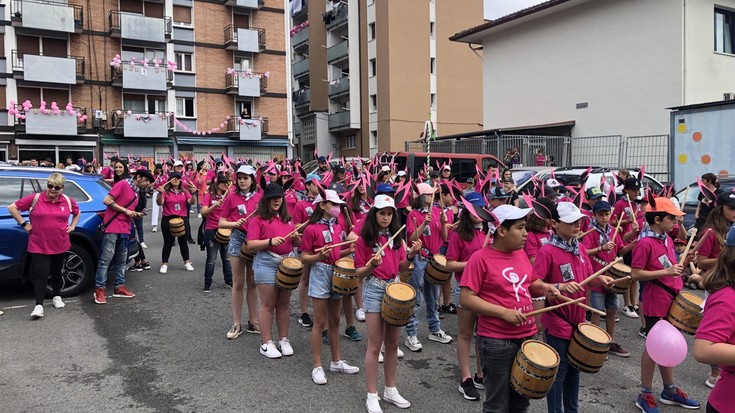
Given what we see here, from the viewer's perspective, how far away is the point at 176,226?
352 inches

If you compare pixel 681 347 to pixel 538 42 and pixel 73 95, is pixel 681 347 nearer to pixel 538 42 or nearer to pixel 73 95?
pixel 538 42

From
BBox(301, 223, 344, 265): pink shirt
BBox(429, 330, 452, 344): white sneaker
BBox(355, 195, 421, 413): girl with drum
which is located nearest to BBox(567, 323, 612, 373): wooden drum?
BBox(355, 195, 421, 413): girl with drum

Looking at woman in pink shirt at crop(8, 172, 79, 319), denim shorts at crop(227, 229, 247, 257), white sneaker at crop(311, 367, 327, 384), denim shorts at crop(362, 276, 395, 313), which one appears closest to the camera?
denim shorts at crop(362, 276, 395, 313)

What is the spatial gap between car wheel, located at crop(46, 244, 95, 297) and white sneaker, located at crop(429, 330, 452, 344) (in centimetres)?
496

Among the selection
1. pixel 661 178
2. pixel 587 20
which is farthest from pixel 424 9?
pixel 661 178

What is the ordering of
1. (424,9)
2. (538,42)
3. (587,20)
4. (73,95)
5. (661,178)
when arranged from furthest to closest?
(424,9) < (73,95) < (538,42) < (587,20) < (661,178)

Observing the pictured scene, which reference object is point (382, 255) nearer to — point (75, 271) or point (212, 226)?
point (212, 226)

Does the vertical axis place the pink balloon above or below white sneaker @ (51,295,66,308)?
above

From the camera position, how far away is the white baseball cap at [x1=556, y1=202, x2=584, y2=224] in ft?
12.5

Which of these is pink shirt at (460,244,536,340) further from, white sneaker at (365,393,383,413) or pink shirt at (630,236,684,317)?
pink shirt at (630,236,684,317)

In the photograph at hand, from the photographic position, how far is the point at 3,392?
461cm

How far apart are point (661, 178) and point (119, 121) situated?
26.6 meters

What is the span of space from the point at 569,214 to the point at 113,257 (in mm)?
6454

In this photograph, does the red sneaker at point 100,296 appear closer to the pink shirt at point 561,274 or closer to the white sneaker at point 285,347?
the white sneaker at point 285,347
